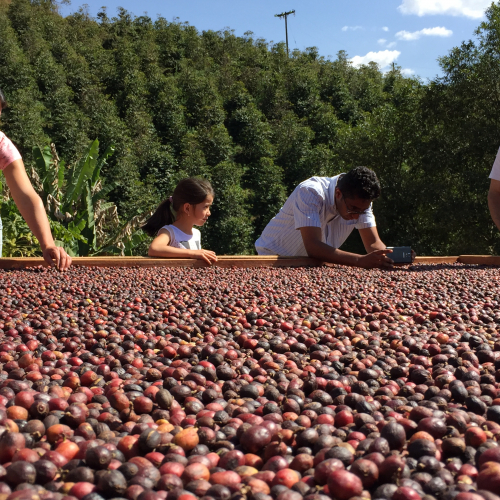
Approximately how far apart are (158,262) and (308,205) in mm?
1502

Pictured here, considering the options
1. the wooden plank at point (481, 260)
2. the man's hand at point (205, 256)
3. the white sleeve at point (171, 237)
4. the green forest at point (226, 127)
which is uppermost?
the green forest at point (226, 127)

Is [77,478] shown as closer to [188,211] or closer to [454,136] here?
[188,211]

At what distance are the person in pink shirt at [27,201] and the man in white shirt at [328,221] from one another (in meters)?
2.30

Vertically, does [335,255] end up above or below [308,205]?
below

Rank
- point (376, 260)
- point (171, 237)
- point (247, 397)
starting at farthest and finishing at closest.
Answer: point (171, 237) → point (376, 260) → point (247, 397)

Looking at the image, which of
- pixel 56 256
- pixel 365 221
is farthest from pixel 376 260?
pixel 56 256

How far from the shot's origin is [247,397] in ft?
5.10

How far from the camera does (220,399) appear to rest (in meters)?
1.52

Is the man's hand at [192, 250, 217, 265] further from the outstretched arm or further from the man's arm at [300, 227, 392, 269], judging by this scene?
the outstretched arm

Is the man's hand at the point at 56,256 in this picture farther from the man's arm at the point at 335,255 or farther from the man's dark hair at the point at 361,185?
the man's dark hair at the point at 361,185

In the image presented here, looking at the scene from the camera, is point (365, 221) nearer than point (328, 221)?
No

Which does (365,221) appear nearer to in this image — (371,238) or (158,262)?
(371,238)

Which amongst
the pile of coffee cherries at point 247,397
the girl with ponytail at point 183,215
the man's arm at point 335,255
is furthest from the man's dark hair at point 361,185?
the pile of coffee cherries at point 247,397

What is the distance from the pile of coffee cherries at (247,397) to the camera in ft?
3.40
